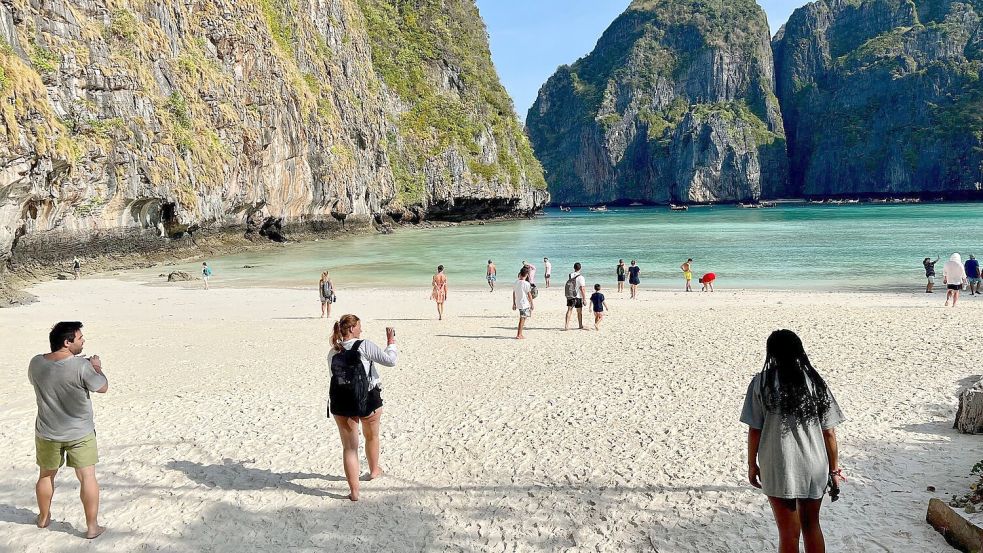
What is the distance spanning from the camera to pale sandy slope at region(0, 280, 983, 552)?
4.87 meters

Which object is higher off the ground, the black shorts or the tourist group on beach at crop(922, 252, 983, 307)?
the black shorts

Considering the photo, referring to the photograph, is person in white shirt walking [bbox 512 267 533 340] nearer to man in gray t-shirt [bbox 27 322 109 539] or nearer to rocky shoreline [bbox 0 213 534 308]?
man in gray t-shirt [bbox 27 322 109 539]

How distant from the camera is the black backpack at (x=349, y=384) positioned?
489 centimetres

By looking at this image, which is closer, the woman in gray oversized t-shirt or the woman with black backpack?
the woman in gray oversized t-shirt

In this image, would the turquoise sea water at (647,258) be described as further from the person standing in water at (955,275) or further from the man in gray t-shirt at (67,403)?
the man in gray t-shirt at (67,403)

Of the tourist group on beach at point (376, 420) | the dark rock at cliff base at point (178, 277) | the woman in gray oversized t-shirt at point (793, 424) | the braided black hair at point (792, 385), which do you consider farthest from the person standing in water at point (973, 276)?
the dark rock at cliff base at point (178, 277)

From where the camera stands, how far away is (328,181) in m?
58.9

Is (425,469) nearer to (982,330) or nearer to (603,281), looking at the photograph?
(982,330)

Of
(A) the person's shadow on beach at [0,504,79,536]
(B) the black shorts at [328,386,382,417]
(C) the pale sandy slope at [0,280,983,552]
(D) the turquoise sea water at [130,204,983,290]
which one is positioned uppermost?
(B) the black shorts at [328,386,382,417]

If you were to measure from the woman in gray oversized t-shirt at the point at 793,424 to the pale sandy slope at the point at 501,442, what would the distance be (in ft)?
4.27

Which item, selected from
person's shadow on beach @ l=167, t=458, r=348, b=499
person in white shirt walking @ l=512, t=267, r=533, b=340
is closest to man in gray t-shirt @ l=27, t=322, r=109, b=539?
person's shadow on beach @ l=167, t=458, r=348, b=499

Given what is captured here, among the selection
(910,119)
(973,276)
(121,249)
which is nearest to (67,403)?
(973,276)

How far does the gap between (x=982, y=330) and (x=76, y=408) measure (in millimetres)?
14823

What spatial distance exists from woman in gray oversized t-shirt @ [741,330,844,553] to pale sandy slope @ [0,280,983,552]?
1.30 meters
